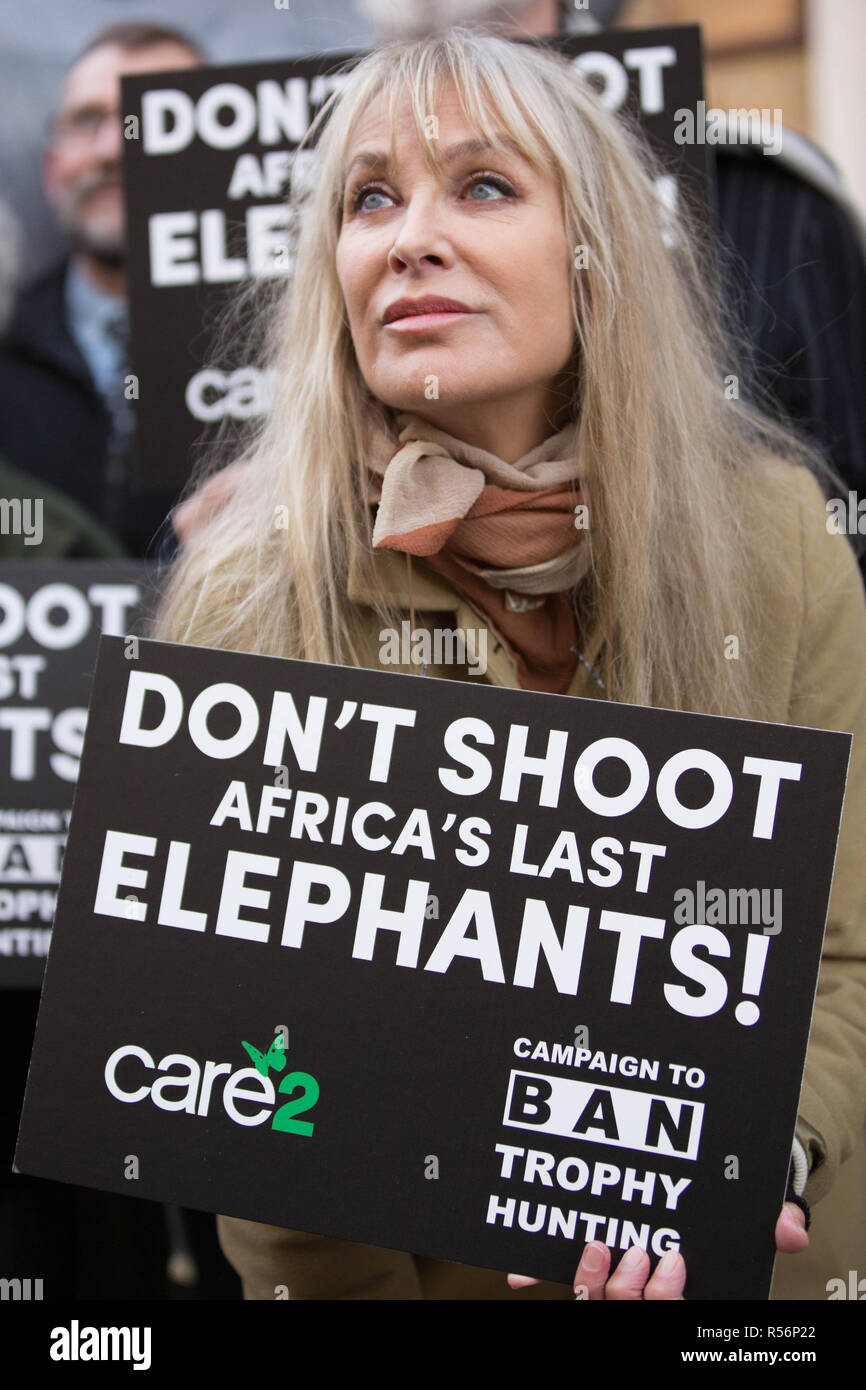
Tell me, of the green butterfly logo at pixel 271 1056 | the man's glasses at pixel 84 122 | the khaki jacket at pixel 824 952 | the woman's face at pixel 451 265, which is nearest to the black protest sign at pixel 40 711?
the khaki jacket at pixel 824 952

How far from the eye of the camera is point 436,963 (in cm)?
150

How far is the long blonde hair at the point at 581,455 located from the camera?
1.67 m

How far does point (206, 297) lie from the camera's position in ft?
7.42

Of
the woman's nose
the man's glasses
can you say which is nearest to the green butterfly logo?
the woman's nose

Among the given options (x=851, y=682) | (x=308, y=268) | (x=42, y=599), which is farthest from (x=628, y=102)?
(x=42, y=599)

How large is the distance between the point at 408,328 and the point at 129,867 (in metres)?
0.70

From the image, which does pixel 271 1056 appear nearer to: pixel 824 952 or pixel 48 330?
pixel 824 952

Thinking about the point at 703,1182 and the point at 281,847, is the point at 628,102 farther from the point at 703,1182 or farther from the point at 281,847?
the point at 703,1182

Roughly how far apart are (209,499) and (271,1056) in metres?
0.93

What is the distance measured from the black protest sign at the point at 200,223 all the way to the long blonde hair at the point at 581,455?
426 millimetres

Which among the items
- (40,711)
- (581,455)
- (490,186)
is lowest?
(40,711)

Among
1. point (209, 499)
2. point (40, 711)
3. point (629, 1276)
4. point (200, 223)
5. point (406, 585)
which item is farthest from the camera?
point (40, 711)

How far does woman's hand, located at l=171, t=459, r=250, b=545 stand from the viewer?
2.07 meters

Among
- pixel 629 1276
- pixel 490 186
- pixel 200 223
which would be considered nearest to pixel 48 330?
pixel 200 223
